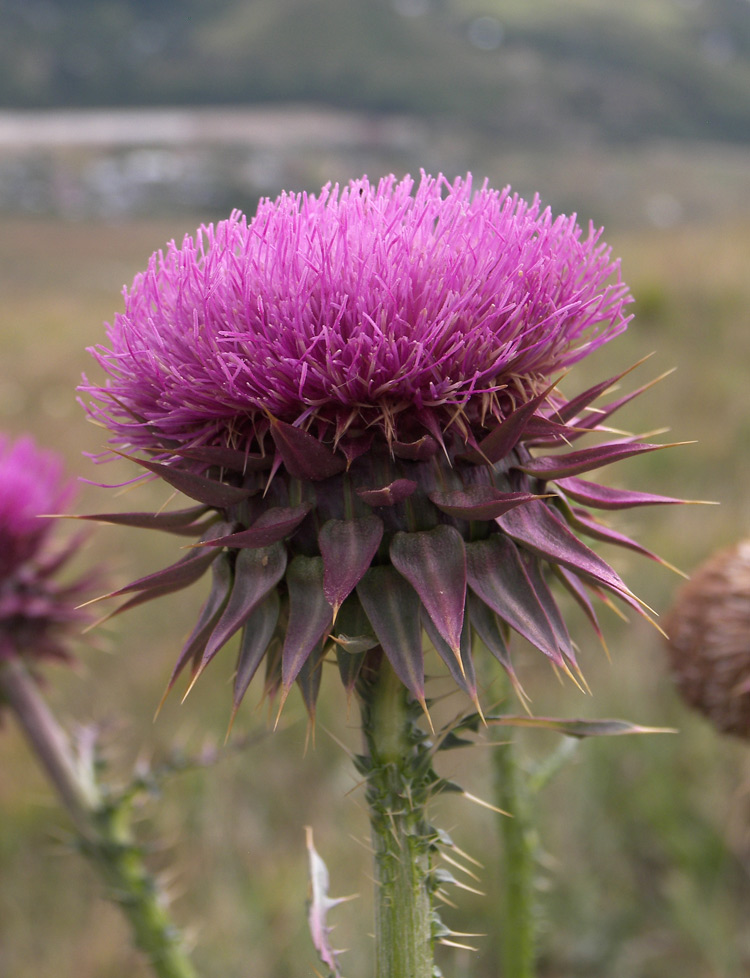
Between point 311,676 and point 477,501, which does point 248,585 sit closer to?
point 311,676

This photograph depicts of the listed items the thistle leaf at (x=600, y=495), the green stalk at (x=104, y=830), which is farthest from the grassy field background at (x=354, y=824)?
the thistle leaf at (x=600, y=495)

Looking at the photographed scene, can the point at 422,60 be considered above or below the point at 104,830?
above

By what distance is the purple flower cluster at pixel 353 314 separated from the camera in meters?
1.98

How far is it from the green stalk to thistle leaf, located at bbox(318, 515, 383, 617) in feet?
6.29

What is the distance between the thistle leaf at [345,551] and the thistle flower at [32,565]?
212 centimetres

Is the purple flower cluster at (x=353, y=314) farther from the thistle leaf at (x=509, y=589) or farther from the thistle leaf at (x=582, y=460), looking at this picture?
the thistle leaf at (x=509, y=589)

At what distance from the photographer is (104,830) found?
3.39m

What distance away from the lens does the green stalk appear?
3.21 meters

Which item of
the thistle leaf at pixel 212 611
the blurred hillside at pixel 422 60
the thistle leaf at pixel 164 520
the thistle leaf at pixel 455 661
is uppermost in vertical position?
the blurred hillside at pixel 422 60

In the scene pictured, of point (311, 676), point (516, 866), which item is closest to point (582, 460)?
point (311, 676)

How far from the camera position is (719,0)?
504 feet

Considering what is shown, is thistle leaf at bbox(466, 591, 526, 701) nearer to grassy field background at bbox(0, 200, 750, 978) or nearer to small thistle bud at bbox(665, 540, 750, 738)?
grassy field background at bbox(0, 200, 750, 978)

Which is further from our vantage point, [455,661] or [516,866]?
[516,866]

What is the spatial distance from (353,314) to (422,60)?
5962 inches
